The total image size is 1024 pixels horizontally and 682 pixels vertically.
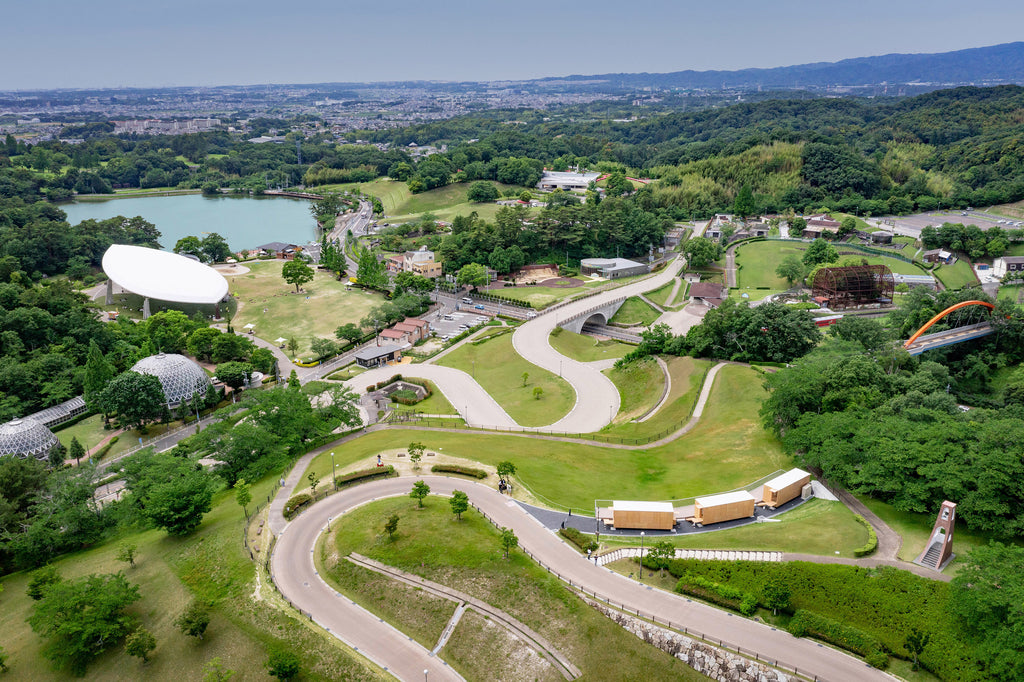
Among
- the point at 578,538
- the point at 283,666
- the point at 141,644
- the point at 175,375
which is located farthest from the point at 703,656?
the point at 175,375

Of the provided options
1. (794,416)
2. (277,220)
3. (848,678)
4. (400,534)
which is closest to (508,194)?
(277,220)

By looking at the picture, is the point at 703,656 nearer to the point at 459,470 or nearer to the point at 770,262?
the point at 459,470

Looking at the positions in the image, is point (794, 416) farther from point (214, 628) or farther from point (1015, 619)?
point (214, 628)

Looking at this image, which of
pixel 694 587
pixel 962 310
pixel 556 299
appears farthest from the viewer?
pixel 556 299

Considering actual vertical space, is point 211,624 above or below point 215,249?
below

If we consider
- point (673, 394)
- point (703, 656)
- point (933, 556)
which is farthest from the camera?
point (673, 394)

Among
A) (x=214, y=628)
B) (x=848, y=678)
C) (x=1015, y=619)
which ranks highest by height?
(x=1015, y=619)
